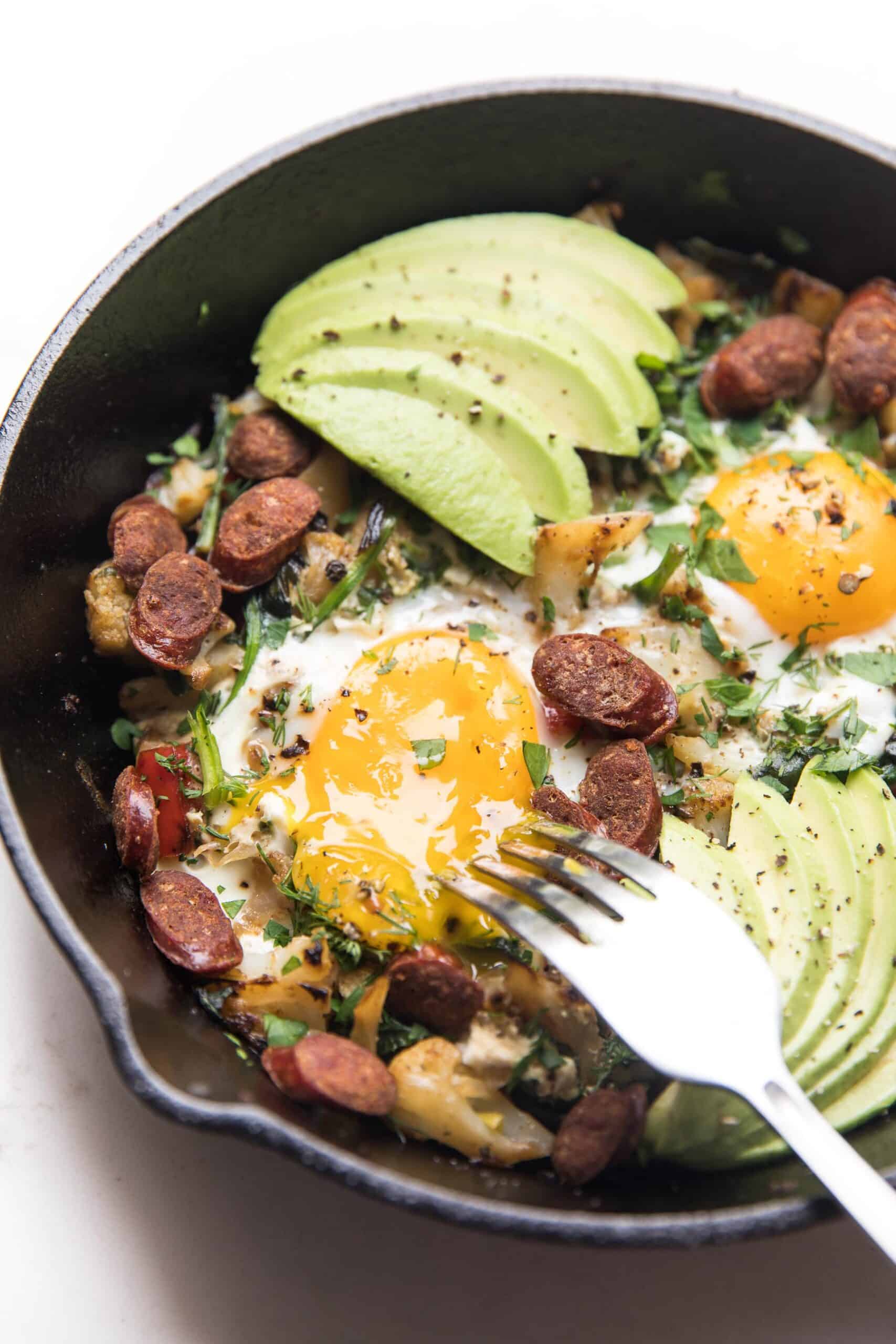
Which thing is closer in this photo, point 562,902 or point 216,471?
point 562,902

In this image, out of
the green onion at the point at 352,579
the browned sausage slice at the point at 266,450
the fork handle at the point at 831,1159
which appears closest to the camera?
the fork handle at the point at 831,1159

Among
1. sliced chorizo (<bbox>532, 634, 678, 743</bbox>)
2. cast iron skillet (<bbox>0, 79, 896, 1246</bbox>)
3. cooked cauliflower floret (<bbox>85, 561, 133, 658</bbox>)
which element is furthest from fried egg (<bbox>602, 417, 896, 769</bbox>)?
cooked cauliflower floret (<bbox>85, 561, 133, 658</bbox>)

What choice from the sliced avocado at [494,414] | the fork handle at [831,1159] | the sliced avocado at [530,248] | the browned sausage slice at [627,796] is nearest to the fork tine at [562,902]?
the browned sausage slice at [627,796]

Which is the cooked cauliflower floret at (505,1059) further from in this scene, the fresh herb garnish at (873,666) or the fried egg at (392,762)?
the fresh herb garnish at (873,666)

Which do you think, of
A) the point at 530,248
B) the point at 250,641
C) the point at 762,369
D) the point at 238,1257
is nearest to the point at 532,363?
the point at 530,248

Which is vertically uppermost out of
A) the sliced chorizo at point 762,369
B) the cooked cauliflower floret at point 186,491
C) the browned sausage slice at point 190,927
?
the sliced chorizo at point 762,369

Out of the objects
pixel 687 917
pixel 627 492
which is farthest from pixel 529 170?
pixel 687 917

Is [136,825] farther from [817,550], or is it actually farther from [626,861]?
[817,550]
